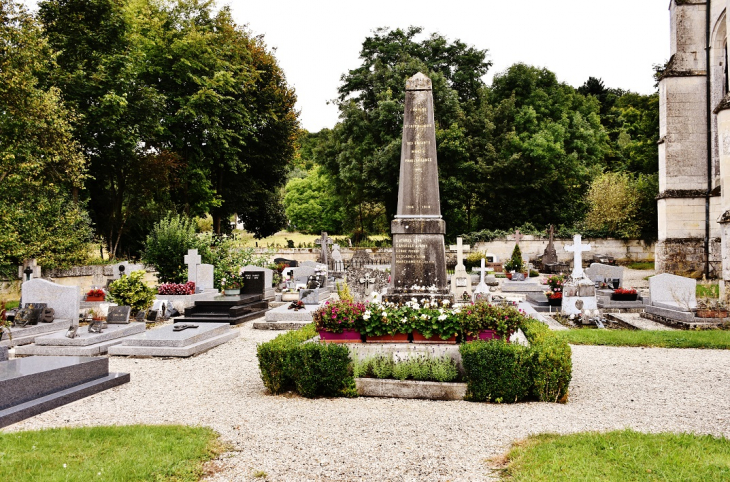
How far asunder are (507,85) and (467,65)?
3.18 m

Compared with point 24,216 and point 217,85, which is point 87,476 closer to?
point 24,216

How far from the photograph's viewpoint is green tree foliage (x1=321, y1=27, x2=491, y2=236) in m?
31.9

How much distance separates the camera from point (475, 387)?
6.07 metres

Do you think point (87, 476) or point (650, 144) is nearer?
point (87, 476)

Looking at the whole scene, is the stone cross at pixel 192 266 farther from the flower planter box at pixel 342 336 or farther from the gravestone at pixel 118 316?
the flower planter box at pixel 342 336

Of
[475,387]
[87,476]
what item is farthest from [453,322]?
[87,476]

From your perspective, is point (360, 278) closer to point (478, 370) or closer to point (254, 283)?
point (254, 283)

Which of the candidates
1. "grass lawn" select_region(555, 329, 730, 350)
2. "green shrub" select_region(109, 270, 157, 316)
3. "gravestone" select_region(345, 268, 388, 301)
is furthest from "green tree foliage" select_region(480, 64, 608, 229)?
"green shrub" select_region(109, 270, 157, 316)

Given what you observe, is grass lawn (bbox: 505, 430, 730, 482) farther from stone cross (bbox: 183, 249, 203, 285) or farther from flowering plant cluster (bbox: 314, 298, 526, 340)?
stone cross (bbox: 183, 249, 203, 285)

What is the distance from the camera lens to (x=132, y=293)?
12305 mm

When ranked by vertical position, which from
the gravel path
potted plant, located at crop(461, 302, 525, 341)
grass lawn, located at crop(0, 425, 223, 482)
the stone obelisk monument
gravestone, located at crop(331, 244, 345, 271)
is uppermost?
the stone obelisk monument

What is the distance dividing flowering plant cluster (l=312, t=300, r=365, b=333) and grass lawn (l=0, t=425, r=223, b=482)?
266 cm

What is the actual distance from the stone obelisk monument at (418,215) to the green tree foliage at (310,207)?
40.7 meters

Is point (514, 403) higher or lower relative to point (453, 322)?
lower
